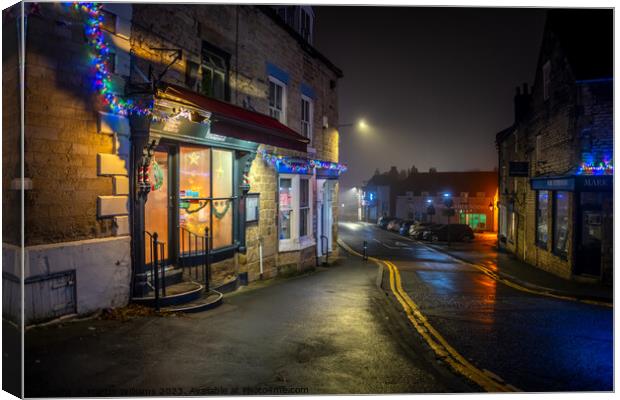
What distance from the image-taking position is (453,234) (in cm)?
3725

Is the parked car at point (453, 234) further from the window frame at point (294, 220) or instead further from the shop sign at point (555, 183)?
the window frame at point (294, 220)

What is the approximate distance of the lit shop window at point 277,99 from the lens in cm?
1320

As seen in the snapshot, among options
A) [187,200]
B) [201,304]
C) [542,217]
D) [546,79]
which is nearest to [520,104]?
[546,79]

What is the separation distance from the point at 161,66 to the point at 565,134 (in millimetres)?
13896

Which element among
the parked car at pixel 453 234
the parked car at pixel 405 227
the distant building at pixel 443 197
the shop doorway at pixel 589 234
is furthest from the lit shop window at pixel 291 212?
the distant building at pixel 443 197

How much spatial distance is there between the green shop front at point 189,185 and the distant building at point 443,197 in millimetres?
41958

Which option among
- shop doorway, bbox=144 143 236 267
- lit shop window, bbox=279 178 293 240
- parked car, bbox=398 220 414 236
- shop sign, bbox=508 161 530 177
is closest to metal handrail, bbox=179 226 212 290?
shop doorway, bbox=144 143 236 267

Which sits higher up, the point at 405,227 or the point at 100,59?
the point at 100,59

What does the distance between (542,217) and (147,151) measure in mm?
17335

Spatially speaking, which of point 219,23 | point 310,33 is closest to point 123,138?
point 219,23

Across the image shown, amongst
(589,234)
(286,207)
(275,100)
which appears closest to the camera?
A: (275,100)

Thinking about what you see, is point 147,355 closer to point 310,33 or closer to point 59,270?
point 59,270

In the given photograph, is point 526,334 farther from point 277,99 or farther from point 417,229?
point 417,229

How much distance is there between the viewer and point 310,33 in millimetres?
16906
